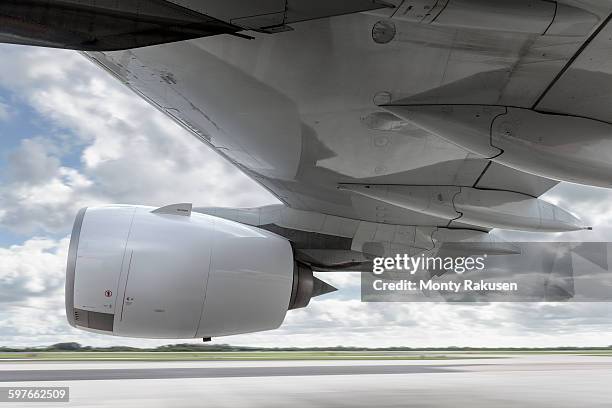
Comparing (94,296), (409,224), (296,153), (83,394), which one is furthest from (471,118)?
(83,394)

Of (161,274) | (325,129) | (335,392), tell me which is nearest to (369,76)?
(325,129)

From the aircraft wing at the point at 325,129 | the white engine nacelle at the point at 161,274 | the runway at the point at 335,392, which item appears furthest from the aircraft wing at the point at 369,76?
the runway at the point at 335,392

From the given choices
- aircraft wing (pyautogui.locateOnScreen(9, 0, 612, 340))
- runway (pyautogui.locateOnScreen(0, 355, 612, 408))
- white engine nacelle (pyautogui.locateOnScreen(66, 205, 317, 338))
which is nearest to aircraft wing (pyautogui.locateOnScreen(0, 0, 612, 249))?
aircraft wing (pyautogui.locateOnScreen(9, 0, 612, 340))

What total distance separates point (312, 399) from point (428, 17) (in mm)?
5667

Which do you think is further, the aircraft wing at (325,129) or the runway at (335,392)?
the runway at (335,392)

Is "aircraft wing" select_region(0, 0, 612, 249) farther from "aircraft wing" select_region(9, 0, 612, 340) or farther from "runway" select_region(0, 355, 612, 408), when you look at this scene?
"runway" select_region(0, 355, 612, 408)

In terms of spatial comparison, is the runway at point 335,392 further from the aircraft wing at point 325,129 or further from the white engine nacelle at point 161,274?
the aircraft wing at point 325,129

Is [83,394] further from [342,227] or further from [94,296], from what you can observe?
[342,227]

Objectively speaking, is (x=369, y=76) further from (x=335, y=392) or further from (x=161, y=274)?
(x=335, y=392)

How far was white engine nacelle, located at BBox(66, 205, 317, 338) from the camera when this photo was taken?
5660 mm

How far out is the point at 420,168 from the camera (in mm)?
5746

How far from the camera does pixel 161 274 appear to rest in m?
5.64

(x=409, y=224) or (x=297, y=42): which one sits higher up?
(x=297, y=42)

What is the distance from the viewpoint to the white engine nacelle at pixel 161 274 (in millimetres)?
5660
